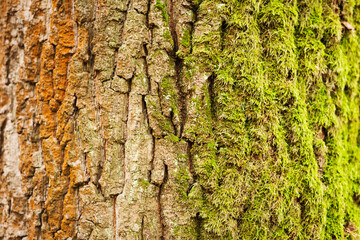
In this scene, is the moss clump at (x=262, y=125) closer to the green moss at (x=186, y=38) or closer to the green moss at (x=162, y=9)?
the green moss at (x=186, y=38)

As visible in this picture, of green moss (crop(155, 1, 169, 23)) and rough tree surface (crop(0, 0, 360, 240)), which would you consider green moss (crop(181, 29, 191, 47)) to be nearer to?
rough tree surface (crop(0, 0, 360, 240))

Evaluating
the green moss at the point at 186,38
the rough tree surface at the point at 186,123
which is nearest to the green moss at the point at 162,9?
the rough tree surface at the point at 186,123

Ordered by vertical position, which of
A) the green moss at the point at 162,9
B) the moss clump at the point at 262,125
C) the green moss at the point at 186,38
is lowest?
the moss clump at the point at 262,125

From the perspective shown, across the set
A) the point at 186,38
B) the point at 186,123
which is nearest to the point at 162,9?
the point at 186,38

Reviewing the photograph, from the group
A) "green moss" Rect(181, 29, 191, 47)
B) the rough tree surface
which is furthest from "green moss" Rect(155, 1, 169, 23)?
"green moss" Rect(181, 29, 191, 47)

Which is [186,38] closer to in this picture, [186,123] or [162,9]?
[162,9]

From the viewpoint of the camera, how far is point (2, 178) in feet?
→ 5.60

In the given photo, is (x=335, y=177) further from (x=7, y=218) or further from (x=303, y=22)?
(x=7, y=218)

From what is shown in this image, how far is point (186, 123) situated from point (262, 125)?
409 millimetres

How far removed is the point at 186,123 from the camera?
1373mm

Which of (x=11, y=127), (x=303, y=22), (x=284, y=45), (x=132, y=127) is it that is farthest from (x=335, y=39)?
(x=11, y=127)

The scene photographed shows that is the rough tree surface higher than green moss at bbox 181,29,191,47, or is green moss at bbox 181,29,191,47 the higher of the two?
green moss at bbox 181,29,191,47

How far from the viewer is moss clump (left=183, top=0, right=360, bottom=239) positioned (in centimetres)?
134

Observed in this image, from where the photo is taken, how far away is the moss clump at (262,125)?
1.34 meters
